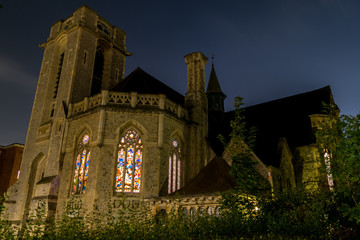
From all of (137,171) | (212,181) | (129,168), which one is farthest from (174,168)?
(212,181)

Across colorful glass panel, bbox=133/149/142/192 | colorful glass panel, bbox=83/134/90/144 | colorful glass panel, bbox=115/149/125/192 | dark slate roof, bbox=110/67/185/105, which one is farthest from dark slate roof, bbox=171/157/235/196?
dark slate roof, bbox=110/67/185/105

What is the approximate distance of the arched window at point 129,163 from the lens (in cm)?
1502

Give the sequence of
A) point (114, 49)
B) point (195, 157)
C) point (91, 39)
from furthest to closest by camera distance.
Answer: point (114, 49)
point (91, 39)
point (195, 157)

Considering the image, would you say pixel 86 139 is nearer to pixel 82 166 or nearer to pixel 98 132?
pixel 82 166

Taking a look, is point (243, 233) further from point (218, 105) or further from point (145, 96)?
point (218, 105)

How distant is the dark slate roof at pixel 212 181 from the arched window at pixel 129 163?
235cm

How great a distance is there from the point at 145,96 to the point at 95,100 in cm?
300

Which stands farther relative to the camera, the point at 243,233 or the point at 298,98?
the point at 298,98

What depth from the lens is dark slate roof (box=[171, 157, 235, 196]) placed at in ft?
43.9

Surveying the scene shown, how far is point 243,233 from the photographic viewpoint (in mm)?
7566

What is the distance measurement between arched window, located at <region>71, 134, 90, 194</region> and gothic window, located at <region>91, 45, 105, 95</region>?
6.52 meters

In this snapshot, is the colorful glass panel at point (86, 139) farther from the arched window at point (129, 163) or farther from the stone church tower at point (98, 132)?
the arched window at point (129, 163)

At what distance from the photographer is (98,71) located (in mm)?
23406

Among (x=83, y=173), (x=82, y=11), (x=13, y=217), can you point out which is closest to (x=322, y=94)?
(x=83, y=173)
